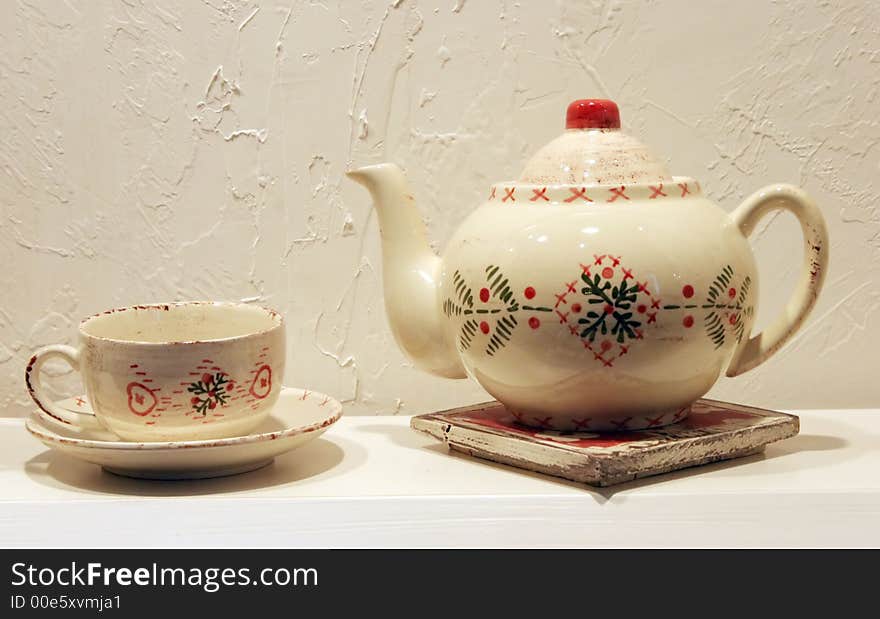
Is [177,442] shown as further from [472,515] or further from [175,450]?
[472,515]

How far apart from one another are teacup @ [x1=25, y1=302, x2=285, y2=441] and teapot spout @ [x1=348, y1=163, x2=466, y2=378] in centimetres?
7

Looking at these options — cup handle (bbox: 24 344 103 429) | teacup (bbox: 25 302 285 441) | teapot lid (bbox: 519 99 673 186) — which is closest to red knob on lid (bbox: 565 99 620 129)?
teapot lid (bbox: 519 99 673 186)

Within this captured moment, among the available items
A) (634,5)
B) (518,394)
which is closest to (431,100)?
(634,5)

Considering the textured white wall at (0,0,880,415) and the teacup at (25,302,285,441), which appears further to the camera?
the textured white wall at (0,0,880,415)

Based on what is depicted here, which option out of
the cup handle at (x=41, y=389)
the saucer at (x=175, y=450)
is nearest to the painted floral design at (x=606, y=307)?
the saucer at (x=175, y=450)

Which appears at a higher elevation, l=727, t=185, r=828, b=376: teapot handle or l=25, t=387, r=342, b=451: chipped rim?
l=727, t=185, r=828, b=376: teapot handle

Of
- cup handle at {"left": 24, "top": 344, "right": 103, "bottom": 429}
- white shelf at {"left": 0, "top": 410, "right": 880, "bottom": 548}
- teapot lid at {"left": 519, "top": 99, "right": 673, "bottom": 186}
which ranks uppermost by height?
teapot lid at {"left": 519, "top": 99, "right": 673, "bottom": 186}

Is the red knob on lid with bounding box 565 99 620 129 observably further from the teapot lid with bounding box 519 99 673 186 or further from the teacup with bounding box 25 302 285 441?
the teacup with bounding box 25 302 285 441

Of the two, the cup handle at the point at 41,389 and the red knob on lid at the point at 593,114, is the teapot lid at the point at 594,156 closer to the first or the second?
the red knob on lid at the point at 593,114

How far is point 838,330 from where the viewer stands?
78 cm

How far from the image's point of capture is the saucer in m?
0.57

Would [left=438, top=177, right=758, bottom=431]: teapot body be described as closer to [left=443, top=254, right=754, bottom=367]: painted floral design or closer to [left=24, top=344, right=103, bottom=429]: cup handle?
[left=443, top=254, right=754, bottom=367]: painted floral design

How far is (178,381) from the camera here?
22.5 inches

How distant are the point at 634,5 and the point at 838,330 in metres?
0.28
